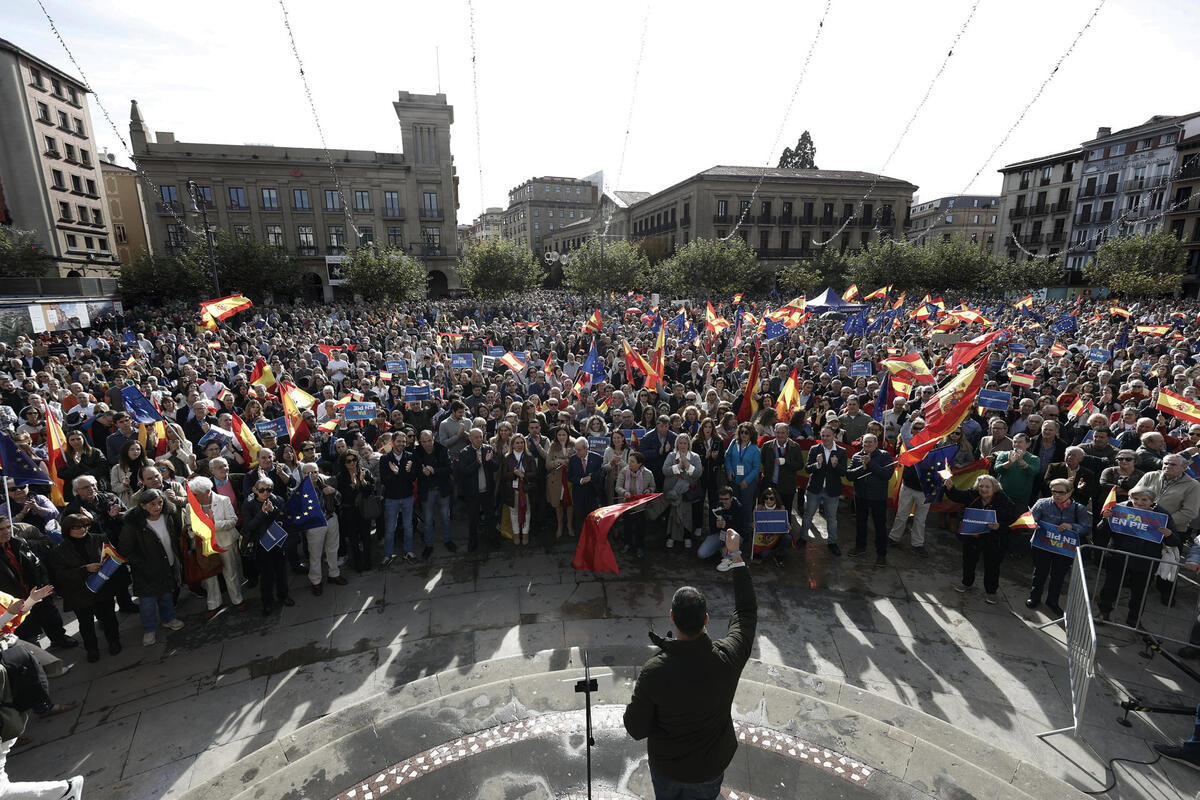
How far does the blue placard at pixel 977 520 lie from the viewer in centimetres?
645

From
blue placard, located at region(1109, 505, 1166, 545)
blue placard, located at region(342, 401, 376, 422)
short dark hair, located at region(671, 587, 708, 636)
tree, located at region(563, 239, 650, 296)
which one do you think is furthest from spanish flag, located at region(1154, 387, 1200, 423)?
tree, located at region(563, 239, 650, 296)

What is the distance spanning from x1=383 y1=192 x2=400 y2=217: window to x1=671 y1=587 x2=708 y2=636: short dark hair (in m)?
59.3

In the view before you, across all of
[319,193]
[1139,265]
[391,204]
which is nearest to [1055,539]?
[1139,265]

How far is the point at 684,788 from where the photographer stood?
3.10m

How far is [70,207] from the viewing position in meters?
44.9

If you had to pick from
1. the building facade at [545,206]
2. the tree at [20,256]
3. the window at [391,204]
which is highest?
the building facade at [545,206]

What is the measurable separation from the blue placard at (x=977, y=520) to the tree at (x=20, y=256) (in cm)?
4349

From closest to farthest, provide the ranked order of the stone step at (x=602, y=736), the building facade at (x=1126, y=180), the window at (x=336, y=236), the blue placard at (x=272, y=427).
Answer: the stone step at (x=602, y=736), the blue placard at (x=272, y=427), the building facade at (x=1126, y=180), the window at (x=336, y=236)

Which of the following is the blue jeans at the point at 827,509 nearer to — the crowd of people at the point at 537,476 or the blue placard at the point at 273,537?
the crowd of people at the point at 537,476

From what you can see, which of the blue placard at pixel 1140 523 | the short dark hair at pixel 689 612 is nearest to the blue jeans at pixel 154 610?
the short dark hair at pixel 689 612

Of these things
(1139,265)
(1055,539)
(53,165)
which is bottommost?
(1055,539)

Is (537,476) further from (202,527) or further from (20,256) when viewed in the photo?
(20,256)

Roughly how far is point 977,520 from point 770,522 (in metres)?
2.23

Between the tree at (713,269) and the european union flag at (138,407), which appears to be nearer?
the european union flag at (138,407)
